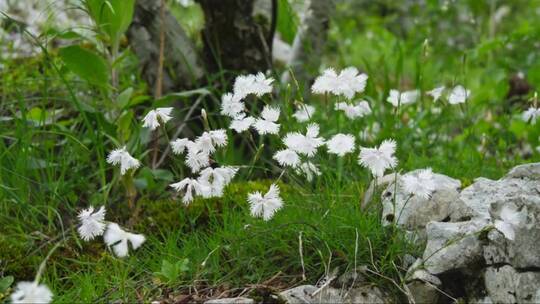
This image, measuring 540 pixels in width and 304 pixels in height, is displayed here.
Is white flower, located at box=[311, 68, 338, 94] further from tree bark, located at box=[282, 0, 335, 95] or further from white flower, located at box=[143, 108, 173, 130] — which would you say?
tree bark, located at box=[282, 0, 335, 95]

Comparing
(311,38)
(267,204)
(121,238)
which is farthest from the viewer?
(311,38)

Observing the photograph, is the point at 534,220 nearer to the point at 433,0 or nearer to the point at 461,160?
the point at 461,160

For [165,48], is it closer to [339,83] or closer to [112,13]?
[112,13]

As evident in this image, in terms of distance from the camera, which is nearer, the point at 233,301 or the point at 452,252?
the point at 233,301

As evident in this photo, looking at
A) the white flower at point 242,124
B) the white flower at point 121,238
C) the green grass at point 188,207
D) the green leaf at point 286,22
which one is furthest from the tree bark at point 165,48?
the white flower at point 121,238

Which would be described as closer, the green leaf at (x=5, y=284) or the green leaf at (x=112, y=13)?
the green leaf at (x=5, y=284)

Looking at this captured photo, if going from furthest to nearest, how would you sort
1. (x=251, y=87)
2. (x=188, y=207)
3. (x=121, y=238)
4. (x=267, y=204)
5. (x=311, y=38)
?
(x=311, y=38) → (x=188, y=207) → (x=251, y=87) → (x=267, y=204) → (x=121, y=238)

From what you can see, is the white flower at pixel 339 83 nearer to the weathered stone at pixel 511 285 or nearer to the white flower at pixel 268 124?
the white flower at pixel 268 124

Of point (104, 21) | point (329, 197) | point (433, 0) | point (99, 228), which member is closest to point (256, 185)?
point (329, 197)

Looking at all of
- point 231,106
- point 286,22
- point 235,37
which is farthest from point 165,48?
point 231,106
